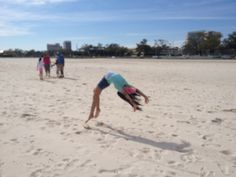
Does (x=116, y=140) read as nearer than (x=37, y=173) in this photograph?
No

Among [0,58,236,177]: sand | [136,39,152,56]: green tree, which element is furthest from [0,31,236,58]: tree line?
[0,58,236,177]: sand

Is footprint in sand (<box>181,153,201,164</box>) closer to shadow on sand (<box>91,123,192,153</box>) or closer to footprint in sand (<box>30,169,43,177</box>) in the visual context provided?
shadow on sand (<box>91,123,192,153</box>)

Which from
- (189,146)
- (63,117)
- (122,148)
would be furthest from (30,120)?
(189,146)

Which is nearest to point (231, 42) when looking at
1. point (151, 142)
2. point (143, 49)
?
point (143, 49)

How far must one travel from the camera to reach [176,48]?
127 meters

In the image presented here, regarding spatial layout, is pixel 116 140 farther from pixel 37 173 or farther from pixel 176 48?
pixel 176 48

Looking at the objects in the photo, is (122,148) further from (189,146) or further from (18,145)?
(18,145)

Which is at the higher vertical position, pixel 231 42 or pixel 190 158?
pixel 231 42

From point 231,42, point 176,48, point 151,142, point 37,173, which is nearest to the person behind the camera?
point 37,173

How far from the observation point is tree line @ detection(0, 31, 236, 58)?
309ft

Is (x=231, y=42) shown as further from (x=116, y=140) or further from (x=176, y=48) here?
(x=116, y=140)

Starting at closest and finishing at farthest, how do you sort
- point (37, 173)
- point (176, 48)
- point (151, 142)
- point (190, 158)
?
point (37, 173) → point (190, 158) → point (151, 142) → point (176, 48)

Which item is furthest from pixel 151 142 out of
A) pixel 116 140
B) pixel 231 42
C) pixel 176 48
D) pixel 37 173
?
pixel 176 48

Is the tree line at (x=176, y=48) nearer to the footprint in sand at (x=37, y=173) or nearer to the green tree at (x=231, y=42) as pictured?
the green tree at (x=231, y=42)
